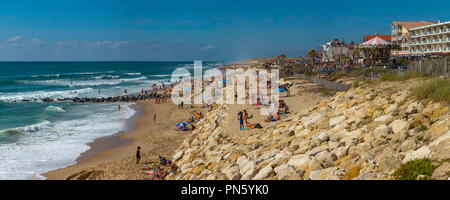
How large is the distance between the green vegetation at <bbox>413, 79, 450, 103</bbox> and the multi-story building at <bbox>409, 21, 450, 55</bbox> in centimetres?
2771

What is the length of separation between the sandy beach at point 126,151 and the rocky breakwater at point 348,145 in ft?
11.2

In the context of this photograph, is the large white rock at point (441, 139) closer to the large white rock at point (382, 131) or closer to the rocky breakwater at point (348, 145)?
the rocky breakwater at point (348, 145)

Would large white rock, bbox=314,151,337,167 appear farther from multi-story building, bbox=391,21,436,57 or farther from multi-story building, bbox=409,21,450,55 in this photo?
multi-story building, bbox=391,21,436,57

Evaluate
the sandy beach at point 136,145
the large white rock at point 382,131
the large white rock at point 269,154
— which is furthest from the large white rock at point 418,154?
the sandy beach at point 136,145

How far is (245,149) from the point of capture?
1040cm

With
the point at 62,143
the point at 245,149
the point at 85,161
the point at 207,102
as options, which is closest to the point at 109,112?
the point at 207,102

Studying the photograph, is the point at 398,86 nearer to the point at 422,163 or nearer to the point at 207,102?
the point at 422,163

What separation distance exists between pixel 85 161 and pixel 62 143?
142 inches

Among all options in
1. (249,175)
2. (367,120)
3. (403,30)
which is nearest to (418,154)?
(367,120)

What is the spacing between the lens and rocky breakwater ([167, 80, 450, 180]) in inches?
234

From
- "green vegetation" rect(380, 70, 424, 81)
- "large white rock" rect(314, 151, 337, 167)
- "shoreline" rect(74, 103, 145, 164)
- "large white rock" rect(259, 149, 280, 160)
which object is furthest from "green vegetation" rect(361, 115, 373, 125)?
"shoreline" rect(74, 103, 145, 164)

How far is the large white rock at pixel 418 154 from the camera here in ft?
18.3
